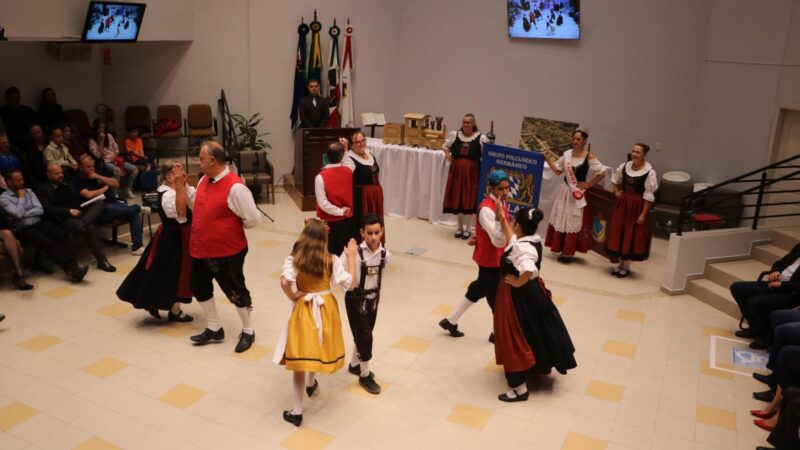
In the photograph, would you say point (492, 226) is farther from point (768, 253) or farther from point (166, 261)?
point (768, 253)

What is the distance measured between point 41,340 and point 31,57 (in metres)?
5.11

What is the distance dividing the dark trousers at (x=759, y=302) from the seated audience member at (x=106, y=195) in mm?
6295

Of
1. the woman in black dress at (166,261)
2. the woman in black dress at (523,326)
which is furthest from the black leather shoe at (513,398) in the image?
the woman in black dress at (166,261)

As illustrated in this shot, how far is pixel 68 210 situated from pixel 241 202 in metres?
3.18

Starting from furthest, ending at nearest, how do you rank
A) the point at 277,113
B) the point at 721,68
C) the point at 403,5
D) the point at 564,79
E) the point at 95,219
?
1. the point at 403,5
2. the point at 277,113
3. the point at 564,79
4. the point at 721,68
5. the point at 95,219

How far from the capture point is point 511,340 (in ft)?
16.7

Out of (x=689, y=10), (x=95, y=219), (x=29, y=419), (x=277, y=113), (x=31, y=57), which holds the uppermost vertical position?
(x=689, y=10)

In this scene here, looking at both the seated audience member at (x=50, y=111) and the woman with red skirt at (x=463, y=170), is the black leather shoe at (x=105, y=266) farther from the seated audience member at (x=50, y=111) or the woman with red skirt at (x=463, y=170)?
the woman with red skirt at (x=463, y=170)

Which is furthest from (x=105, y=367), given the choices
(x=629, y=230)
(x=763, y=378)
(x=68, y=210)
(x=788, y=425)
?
(x=629, y=230)

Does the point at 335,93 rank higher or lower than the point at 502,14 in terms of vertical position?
lower

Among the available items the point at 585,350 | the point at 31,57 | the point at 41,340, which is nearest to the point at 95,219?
the point at 41,340

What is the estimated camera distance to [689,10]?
929 centimetres

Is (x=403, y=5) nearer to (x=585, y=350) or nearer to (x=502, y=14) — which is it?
(x=502, y=14)

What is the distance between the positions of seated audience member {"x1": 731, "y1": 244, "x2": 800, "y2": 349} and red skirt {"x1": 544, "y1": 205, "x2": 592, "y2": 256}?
2101mm
